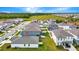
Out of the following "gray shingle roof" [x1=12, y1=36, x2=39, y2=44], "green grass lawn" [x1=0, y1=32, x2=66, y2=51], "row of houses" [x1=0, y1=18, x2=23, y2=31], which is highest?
"row of houses" [x1=0, y1=18, x2=23, y2=31]

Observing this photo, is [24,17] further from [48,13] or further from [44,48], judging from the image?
[44,48]

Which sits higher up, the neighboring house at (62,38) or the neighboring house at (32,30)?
the neighboring house at (32,30)

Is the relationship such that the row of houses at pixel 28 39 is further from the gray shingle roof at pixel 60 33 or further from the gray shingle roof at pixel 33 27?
the gray shingle roof at pixel 60 33

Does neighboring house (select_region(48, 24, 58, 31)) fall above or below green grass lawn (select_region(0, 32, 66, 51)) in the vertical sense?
above

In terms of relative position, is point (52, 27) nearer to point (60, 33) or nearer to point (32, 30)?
point (60, 33)

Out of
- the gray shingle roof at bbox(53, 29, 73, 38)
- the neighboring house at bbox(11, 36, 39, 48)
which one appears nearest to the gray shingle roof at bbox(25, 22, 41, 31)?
the neighboring house at bbox(11, 36, 39, 48)

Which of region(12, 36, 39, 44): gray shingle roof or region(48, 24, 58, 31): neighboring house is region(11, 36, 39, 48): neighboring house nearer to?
region(12, 36, 39, 44): gray shingle roof

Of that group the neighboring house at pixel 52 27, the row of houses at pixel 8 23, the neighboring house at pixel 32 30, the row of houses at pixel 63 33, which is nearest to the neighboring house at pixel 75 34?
the row of houses at pixel 63 33

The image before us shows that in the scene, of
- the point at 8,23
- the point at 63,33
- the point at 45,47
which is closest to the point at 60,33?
the point at 63,33
